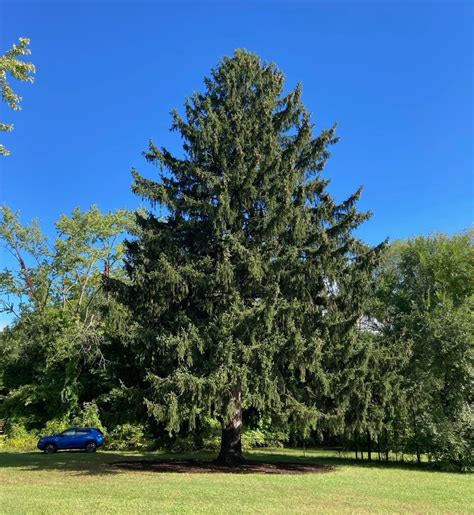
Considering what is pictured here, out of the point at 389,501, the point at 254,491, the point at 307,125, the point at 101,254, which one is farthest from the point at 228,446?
the point at 101,254

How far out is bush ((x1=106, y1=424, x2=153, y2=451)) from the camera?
2684 centimetres

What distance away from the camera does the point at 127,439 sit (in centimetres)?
2725

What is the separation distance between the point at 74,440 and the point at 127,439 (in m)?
3.69

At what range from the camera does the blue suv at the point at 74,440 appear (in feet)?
78.7

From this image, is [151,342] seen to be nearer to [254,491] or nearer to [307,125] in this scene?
[254,491]

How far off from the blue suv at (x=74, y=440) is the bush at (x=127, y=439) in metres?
2.22

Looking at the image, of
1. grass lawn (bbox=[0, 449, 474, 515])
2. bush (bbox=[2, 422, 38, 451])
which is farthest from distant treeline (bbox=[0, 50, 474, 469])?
bush (bbox=[2, 422, 38, 451])

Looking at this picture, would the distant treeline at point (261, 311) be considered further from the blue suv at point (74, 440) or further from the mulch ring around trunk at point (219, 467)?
the blue suv at point (74, 440)

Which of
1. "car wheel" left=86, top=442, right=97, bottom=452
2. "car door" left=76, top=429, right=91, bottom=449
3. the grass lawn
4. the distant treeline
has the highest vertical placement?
the distant treeline

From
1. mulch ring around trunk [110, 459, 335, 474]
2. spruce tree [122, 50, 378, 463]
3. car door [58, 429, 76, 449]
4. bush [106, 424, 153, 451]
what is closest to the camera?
spruce tree [122, 50, 378, 463]

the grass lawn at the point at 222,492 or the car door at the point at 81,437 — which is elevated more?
the car door at the point at 81,437

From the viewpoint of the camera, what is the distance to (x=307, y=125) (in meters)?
17.9

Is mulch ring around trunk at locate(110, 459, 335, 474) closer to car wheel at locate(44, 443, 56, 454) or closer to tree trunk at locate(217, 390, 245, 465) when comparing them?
tree trunk at locate(217, 390, 245, 465)

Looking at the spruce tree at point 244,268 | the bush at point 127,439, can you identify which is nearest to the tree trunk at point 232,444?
the spruce tree at point 244,268
